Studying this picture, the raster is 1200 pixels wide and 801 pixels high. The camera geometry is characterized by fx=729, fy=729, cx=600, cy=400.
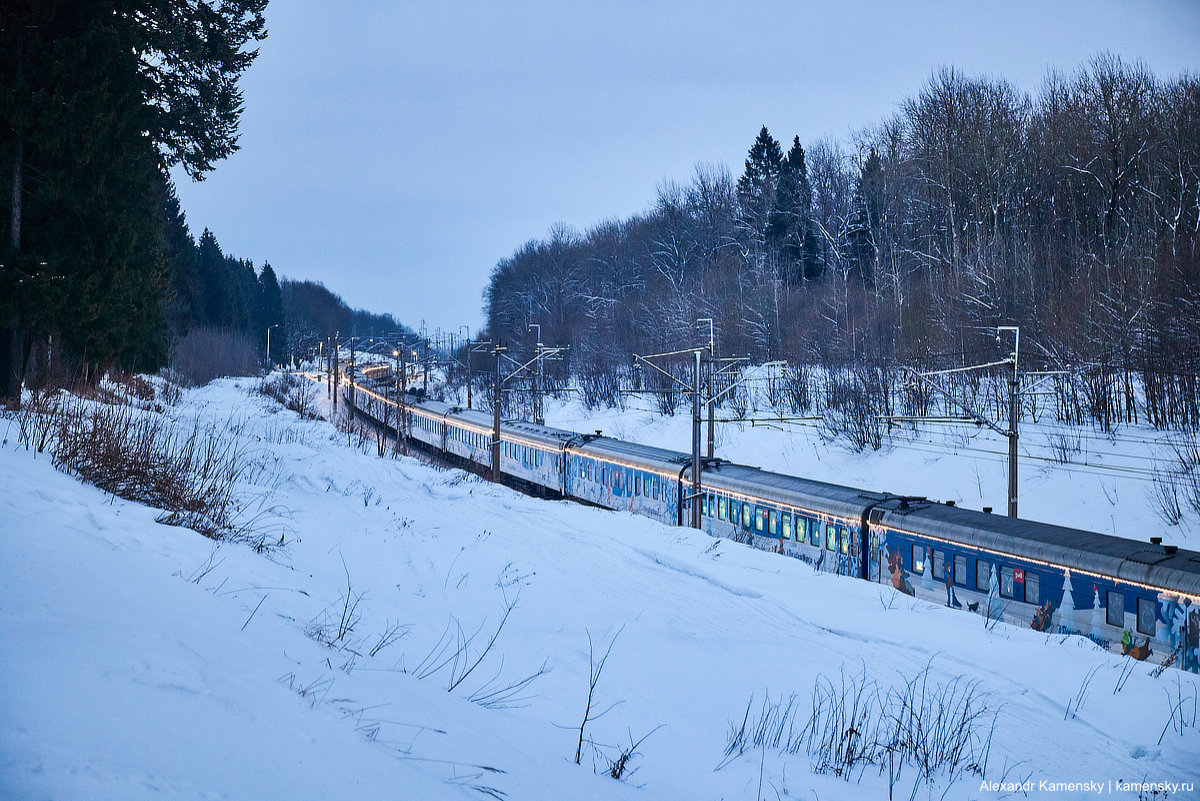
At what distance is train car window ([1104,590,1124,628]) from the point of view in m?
9.98

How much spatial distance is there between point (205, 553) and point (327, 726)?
3288mm

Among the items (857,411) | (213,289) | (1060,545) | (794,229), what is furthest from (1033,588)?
(213,289)

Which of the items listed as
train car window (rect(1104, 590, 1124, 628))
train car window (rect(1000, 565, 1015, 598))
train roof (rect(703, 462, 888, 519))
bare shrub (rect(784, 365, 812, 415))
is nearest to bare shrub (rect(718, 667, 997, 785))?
train car window (rect(1104, 590, 1124, 628))

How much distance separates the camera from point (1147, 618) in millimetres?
9672

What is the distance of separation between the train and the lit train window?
19mm

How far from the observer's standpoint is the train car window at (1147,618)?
31.5 feet

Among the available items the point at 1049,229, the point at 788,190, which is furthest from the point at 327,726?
the point at 788,190

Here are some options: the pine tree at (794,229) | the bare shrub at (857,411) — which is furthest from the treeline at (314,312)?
the bare shrub at (857,411)

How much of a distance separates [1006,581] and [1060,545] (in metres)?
1.04

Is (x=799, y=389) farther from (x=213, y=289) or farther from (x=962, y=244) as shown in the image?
(x=213, y=289)

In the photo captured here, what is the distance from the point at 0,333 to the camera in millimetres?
14453

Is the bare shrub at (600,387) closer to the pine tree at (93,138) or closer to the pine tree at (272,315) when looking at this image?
the pine tree at (93,138)

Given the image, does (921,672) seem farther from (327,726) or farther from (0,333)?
(0,333)

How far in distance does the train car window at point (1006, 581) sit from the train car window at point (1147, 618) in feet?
5.96
